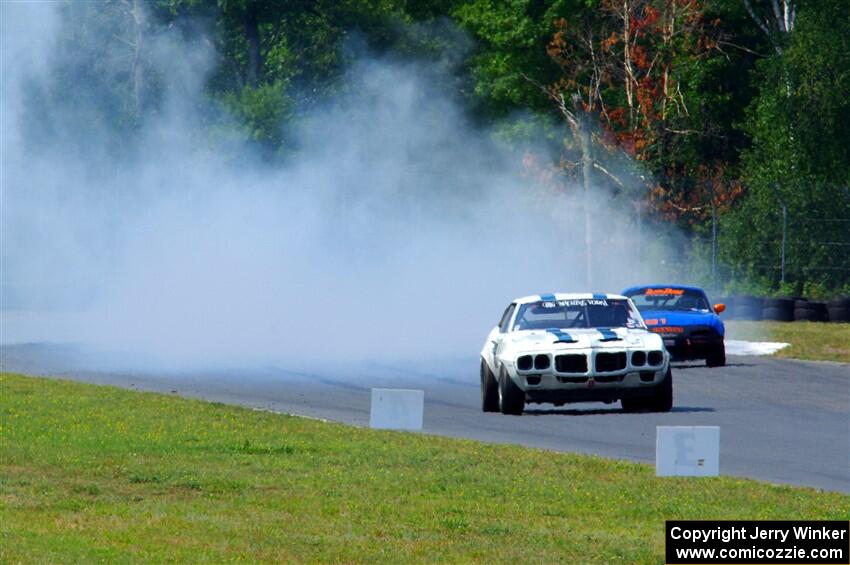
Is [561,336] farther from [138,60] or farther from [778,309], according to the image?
[138,60]

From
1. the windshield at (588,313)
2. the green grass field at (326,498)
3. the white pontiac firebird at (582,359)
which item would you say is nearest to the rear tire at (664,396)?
the white pontiac firebird at (582,359)

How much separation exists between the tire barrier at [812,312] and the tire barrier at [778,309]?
0.74 feet

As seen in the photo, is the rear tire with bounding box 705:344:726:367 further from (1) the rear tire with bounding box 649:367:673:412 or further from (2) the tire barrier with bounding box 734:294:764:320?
(2) the tire barrier with bounding box 734:294:764:320

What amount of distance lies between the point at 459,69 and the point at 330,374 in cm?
2932

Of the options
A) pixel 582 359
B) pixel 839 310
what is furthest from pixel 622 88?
pixel 582 359

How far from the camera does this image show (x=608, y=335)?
18.2 metres

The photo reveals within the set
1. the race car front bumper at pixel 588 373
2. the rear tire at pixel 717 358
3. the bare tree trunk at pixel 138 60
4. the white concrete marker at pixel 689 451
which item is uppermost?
the bare tree trunk at pixel 138 60

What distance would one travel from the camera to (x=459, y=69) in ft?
185

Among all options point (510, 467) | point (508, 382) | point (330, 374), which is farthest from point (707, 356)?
point (510, 467)

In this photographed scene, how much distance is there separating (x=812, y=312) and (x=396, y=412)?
21573 mm

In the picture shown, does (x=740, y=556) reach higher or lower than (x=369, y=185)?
lower

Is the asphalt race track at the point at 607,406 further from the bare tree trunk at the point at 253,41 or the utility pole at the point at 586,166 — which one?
the bare tree trunk at the point at 253,41

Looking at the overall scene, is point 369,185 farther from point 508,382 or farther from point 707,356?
point 508,382

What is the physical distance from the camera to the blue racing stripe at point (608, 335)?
18.1 m
